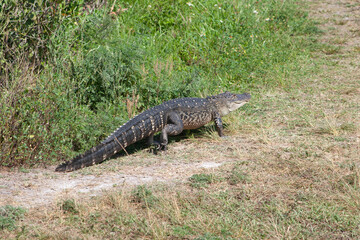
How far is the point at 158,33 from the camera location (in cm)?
1023

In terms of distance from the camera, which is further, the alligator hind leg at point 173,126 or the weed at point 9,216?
the alligator hind leg at point 173,126

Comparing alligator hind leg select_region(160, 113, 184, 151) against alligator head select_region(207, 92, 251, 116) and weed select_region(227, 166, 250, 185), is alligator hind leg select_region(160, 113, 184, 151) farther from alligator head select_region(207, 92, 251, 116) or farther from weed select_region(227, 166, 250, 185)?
weed select_region(227, 166, 250, 185)

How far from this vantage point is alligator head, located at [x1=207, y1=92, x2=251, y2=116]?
25.1 feet

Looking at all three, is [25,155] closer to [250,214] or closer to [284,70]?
[250,214]

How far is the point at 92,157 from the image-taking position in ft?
19.6

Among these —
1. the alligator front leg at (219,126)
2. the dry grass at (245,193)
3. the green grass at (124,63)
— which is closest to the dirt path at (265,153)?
the dry grass at (245,193)

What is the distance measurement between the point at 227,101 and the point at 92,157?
9.19 ft

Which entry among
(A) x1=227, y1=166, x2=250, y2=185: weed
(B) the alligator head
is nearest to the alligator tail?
(A) x1=227, y1=166, x2=250, y2=185: weed

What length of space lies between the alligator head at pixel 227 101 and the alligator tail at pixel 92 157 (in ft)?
7.08

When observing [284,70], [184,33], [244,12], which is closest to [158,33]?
[184,33]

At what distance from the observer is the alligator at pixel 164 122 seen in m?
6.03

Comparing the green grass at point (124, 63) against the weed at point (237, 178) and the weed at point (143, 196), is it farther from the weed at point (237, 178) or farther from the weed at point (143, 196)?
the weed at point (237, 178)

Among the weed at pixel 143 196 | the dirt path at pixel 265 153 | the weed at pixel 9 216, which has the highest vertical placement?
the weed at pixel 9 216

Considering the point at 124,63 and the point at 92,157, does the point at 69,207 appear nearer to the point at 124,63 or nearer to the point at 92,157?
the point at 92,157
